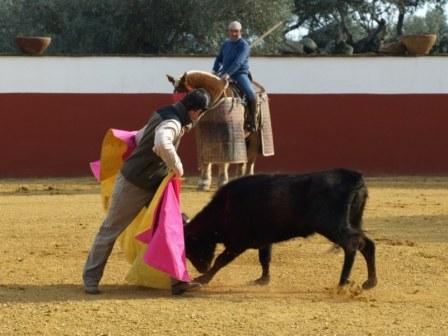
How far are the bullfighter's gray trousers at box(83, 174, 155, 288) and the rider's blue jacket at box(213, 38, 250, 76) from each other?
5.25 meters

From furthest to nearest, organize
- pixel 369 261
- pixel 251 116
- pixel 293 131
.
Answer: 1. pixel 293 131
2. pixel 251 116
3. pixel 369 261

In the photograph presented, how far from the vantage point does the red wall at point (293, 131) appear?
14.8m

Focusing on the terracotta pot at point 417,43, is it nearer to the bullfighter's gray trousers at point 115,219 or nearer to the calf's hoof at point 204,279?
the calf's hoof at point 204,279

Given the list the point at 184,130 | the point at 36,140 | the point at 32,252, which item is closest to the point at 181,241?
the point at 184,130

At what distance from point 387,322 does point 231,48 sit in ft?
21.5

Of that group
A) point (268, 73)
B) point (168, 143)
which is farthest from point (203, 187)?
point (168, 143)

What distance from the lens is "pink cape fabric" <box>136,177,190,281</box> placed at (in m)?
6.25

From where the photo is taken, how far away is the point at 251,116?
39.0ft

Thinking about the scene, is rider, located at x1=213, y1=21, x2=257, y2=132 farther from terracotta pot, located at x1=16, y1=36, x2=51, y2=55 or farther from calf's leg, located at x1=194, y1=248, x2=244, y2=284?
calf's leg, located at x1=194, y1=248, x2=244, y2=284

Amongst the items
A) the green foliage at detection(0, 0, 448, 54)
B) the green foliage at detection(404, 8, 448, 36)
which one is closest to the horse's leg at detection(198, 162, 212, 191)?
the green foliage at detection(0, 0, 448, 54)

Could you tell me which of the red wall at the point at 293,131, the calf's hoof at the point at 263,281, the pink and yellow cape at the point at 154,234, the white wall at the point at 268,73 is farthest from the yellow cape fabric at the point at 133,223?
the white wall at the point at 268,73

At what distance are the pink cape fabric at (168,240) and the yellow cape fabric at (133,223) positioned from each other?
5 centimetres

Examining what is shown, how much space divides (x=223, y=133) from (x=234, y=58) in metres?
0.82

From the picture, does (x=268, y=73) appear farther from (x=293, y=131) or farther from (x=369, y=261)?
(x=369, y=261)
